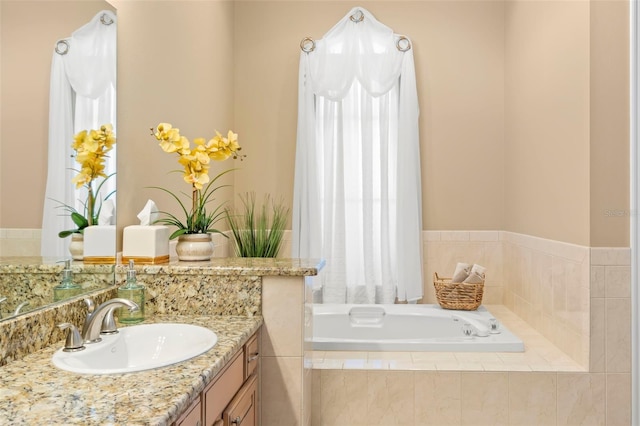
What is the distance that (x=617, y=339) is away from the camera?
99.1 inches

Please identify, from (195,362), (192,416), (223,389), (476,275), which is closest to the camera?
(192,416)

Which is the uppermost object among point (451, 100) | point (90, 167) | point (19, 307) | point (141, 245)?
point (451, 100)

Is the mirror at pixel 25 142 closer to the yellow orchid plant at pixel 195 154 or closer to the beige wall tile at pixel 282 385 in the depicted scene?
the yellow orchid plant at pixel 195 154

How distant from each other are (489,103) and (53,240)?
3250 millimetres

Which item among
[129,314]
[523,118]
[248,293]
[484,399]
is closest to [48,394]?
[129,314]

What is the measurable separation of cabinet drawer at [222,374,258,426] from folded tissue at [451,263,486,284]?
207 cm

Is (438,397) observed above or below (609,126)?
below

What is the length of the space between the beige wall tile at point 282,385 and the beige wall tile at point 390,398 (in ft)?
2.14

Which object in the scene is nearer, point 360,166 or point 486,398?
point 486,398

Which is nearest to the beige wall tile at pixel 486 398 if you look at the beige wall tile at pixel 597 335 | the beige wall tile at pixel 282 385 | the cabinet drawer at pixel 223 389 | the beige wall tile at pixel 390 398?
the beige wall tile at pixel 390 398

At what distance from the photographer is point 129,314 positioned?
182cm

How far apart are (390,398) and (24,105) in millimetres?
1942

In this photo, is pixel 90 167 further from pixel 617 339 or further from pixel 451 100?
pixel 451 100

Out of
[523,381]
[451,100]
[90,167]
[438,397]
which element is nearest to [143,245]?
[90,167]
